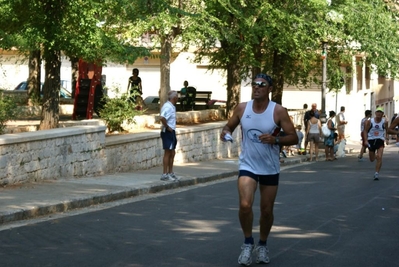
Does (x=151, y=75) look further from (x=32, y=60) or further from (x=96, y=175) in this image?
(x=96, y=175)

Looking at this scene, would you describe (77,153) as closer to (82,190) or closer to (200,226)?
(82,190)

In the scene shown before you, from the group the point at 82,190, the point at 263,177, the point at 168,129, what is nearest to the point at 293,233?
the point at 263,177

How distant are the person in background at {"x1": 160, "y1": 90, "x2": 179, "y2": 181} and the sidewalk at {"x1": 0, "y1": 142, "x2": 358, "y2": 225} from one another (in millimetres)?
329

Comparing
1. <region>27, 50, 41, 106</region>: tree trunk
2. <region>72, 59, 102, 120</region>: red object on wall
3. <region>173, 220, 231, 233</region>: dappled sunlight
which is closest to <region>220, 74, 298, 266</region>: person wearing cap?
<region>173, 220, 231, 233</region>: dappled sunlight

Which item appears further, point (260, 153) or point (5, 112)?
point (5, 112)

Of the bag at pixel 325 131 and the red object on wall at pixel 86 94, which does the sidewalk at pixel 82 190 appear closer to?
the red object on wall at pixel 86 94

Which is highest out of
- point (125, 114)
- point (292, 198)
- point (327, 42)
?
point (327, 42)

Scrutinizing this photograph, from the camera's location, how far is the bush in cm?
2203

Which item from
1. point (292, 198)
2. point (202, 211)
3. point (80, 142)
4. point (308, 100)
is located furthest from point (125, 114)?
point (308, 100)

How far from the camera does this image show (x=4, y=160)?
14680mm

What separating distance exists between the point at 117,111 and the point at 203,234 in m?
11.9

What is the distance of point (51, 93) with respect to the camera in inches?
777

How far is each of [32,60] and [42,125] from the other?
1276cm

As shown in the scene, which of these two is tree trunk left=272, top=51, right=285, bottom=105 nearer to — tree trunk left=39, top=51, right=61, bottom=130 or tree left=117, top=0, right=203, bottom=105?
tree left=117, top=0, right=203, bottom=105
